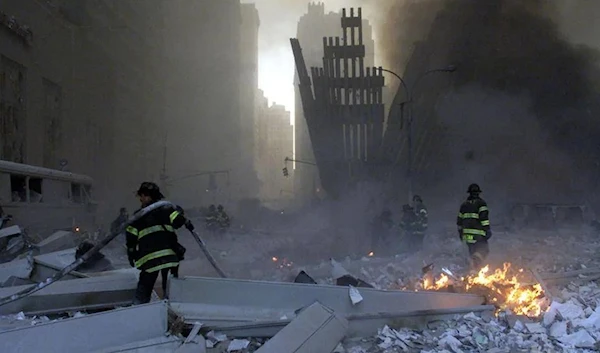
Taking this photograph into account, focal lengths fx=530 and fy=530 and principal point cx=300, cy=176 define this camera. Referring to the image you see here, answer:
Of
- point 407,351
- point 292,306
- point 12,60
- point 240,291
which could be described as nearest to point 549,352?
point 407,351

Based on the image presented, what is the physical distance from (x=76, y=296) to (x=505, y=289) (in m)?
4.91

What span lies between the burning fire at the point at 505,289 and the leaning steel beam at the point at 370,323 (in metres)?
0.63

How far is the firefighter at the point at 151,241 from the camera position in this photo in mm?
4938

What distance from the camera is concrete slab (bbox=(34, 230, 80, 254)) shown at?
838cm

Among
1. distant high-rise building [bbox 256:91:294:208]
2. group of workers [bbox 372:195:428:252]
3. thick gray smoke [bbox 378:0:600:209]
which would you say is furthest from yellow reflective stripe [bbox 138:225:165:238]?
distant high-rise building [bbox 256:91:294:208]

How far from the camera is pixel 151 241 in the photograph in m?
4.95

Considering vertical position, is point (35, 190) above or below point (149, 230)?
above

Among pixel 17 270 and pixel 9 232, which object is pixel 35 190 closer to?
pixel 9 232

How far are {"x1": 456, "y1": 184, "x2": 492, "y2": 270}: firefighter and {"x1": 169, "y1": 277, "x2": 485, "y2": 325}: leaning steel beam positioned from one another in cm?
318

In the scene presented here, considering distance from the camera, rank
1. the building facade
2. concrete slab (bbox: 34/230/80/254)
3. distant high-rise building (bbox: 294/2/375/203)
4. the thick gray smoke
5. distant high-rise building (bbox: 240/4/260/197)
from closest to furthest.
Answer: concrete slab (bbox: 34/230/80/254) < the building facade < the thick gray smoke < distant high-rise building (bbox: 294/2/375/203) < distant high-rise building (bbox: 240/4/260/197)

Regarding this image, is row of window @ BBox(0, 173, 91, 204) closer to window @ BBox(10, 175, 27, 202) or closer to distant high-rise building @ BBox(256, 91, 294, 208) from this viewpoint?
window @ BBox(10, 175, 27, 202)

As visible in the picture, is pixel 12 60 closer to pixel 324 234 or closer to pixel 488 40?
pixel 324 234

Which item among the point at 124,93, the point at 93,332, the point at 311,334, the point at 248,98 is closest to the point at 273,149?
the point at 248,98

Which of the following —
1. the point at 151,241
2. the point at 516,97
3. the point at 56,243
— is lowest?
the point at 56,243
